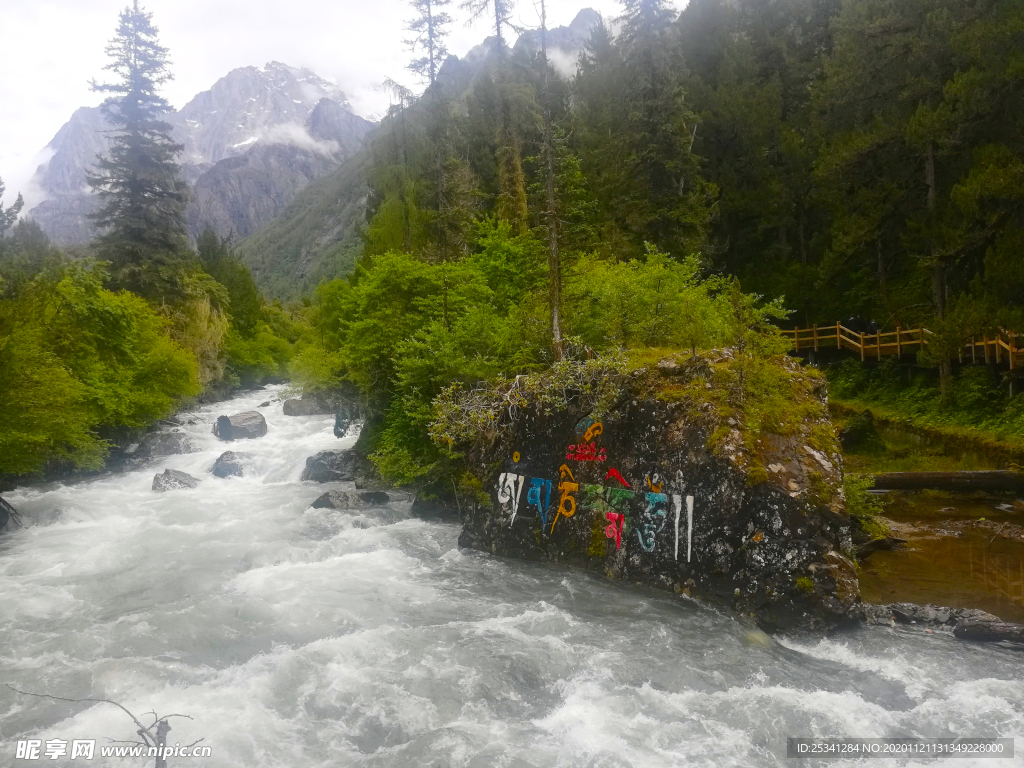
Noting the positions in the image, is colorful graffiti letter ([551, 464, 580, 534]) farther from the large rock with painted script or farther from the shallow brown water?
the shallow brown water

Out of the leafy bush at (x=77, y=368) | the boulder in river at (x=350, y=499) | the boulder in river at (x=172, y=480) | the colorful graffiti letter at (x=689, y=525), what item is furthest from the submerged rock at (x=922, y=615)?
the boulder in river at (x=172, y=480)

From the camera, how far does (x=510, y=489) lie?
48.1ft

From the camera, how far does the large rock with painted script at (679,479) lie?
412 inches

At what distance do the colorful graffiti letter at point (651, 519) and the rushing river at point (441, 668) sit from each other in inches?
37.5

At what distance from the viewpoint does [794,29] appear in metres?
43.9

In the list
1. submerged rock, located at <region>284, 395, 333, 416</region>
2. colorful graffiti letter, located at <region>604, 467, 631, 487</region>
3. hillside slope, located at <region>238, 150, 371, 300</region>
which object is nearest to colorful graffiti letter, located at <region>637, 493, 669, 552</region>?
colorful graffiti letter, located at <region>604, 467, 631, 487</region>

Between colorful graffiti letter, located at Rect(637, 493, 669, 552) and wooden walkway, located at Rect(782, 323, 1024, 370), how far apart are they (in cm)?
1349

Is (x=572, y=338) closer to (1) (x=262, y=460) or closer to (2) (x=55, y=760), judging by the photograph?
(2) (x=55, y=760)

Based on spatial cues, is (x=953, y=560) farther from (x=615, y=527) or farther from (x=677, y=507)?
(x=615, y=527)

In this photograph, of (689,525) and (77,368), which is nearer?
(689,525)

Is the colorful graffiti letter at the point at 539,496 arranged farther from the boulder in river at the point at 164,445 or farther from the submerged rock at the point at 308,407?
the submerged rock at the point at 308,407

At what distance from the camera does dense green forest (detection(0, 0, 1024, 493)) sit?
715 inches

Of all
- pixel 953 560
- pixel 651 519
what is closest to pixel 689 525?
pixel 651 519

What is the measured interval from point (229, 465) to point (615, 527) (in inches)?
724
